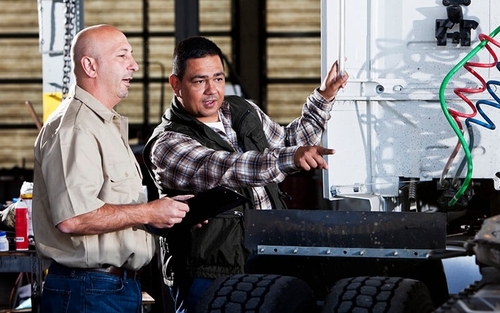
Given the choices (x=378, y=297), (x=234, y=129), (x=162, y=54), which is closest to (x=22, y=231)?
(x=234, y=129)

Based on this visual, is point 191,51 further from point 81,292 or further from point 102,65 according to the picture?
point 81,292

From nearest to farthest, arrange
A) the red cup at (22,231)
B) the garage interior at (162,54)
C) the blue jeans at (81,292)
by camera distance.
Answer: the blue jeans at (81,292) → the red cup at (22,231) → the garage interior at (162,54)

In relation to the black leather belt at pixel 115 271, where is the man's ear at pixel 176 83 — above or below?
above

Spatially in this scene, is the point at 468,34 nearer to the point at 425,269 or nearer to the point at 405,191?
the point at 405,191

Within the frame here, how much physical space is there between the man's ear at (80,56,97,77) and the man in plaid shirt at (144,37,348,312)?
1.75 feet

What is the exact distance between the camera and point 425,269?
396 centimetres

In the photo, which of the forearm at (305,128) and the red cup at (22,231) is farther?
the red cup at (22,231)

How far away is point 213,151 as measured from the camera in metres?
4.11

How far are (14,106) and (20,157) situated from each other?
2.75 feet

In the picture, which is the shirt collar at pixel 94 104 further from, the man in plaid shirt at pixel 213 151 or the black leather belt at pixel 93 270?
the black leather belt at pixel 93 270

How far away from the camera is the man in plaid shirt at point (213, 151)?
401 centimetres

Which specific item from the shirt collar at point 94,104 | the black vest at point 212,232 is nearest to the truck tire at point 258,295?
the black vest at point 212,232

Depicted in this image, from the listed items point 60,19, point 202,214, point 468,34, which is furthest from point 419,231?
point 60,19

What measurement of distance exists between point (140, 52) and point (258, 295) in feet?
38.3
